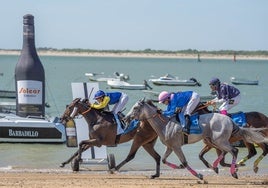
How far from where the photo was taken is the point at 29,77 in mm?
27641

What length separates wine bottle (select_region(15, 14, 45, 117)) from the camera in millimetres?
27672

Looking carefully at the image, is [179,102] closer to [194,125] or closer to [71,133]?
[194,125]

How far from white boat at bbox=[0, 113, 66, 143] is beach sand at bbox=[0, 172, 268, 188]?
7.26 metres

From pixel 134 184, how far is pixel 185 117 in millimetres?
2037

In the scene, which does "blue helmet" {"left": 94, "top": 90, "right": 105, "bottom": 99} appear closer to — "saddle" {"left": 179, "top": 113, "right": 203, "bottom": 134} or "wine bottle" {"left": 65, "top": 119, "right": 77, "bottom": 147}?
"wine bottle" {"left": 65, "top": 119, "right": 77, "bottom": 147}

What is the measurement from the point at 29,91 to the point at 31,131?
4.47ft

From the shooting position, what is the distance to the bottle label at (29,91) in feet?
90.8

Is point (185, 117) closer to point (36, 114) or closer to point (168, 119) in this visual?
point (168, 119)

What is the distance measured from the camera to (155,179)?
61.0ft

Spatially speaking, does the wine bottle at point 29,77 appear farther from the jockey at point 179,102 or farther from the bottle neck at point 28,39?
the jockey at point 179,102

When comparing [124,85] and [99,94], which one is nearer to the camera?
[99,94]

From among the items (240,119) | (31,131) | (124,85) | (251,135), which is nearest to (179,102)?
(251,135)

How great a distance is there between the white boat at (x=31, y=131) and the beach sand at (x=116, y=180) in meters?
7.26

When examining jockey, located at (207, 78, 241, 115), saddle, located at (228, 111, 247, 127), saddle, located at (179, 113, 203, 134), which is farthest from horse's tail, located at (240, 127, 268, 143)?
jockey, located at (207, 78, 241, 115)
